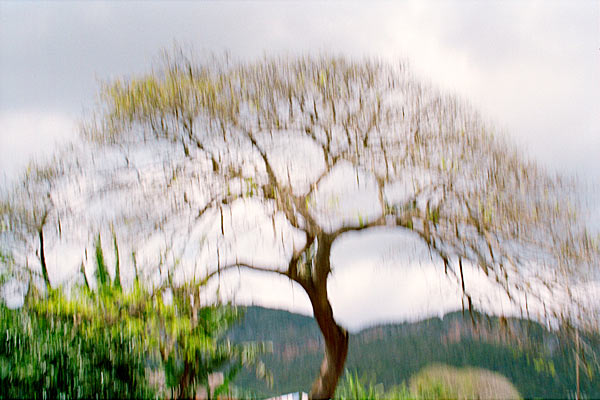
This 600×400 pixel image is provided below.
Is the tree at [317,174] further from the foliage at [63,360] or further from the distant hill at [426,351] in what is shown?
the foliage at [63,360]

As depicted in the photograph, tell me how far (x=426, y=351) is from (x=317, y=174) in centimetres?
180

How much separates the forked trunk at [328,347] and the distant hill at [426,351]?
5.2 inches

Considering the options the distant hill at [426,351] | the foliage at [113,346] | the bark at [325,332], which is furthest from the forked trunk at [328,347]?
the foliage at [113,346]

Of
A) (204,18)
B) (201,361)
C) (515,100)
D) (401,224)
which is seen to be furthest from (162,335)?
(515,100)

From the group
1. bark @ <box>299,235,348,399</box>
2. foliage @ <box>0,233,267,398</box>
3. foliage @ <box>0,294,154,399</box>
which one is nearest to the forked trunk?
bark @ <box>299,235,348,399</box>

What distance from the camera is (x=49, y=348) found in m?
3.57

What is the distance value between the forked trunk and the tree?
0.01 metres

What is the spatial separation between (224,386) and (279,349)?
1482 millimetres

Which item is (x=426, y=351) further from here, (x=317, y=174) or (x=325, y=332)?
(x=317, y=174)

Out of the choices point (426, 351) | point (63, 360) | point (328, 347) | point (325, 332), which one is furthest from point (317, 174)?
point (63, 360)

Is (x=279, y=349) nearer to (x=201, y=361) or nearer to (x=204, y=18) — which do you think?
(x=201, y=361)

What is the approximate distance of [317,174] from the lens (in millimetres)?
5172

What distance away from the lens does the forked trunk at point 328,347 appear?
5.29m

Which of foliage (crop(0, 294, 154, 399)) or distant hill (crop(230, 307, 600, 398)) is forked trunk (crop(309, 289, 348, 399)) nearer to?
distant hill (crop(230, 307, 600, 398))
